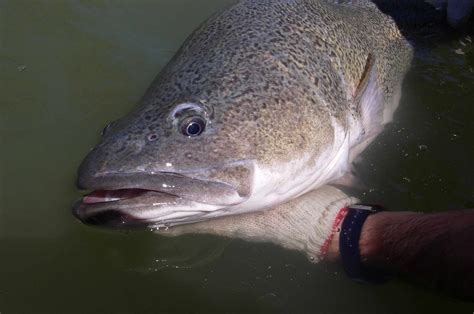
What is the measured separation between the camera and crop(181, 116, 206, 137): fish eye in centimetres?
218

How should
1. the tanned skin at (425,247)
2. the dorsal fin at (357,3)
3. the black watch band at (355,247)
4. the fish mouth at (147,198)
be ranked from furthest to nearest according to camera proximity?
the dorsal fin at (357,3)
the black watch band at (355,247)
the tanned skin at (425,247)
the fish mouth at (147,198)

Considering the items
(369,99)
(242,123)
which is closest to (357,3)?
(369,99)

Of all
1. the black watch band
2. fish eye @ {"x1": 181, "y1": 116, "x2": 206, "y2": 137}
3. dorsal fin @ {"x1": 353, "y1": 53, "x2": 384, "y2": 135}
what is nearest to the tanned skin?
the black watch band

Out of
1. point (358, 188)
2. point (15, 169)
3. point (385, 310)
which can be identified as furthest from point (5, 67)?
point (385, 310)

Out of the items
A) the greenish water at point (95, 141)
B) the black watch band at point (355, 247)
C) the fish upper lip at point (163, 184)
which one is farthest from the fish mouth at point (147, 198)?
the black watch band at point (355, 247)

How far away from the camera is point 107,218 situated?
2.01 metres

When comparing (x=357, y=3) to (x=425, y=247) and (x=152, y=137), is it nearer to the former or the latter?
(x=425, y=247)

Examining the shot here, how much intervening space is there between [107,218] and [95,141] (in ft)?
3.79

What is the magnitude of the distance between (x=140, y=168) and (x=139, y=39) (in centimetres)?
229

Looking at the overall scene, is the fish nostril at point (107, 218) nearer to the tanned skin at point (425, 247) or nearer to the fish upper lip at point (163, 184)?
the fish upper lip at point (163, 184)

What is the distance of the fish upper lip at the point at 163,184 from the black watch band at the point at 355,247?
0.91 metres

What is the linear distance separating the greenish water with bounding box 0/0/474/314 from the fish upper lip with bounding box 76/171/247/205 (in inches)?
24.4

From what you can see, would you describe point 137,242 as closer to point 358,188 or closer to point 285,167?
point 285,167

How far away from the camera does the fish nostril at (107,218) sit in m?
1.98
